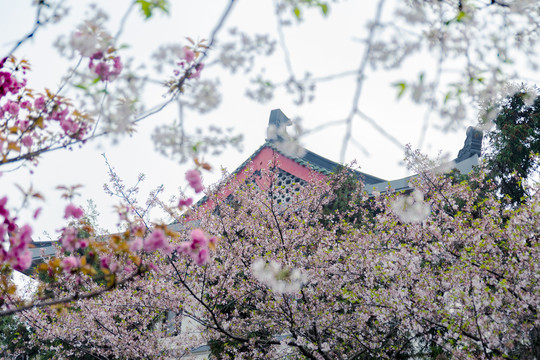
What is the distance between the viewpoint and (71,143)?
4.31 metres

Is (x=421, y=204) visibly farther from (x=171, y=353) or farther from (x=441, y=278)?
Answer: (x=171, y=353)

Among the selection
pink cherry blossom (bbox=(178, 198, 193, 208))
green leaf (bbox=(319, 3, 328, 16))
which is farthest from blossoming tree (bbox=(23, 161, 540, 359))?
green leaf (bbox=(319, 3, 328, 16))

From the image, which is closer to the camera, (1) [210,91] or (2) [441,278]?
(1) [210,91]

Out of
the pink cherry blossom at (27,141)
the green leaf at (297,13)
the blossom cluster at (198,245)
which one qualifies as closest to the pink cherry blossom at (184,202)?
the blossom cluster at (198,245)

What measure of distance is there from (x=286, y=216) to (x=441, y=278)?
12.8 ft

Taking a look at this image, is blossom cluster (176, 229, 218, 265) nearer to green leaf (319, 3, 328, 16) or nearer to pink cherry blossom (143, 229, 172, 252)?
pink cherry blossom (143, 229, 172, 252)

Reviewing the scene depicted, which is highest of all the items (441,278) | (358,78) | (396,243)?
(396,243)

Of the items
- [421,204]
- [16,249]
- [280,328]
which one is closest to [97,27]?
[16,249]

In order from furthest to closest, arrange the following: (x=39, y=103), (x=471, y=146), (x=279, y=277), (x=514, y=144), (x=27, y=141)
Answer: (x=471, y=146), (x=514, y=144), (x=279, y=277), (x=39, y=103), (x=27, y=141)

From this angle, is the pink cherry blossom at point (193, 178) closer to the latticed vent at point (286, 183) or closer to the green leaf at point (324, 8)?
the green leaf at point (324, 8)

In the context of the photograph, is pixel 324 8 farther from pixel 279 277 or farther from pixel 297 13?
pixel 279 277

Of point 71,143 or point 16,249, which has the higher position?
point 71,143

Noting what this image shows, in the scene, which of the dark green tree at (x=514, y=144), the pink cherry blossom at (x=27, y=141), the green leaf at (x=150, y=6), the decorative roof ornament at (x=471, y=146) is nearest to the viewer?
the green leaf at (x=150, y=6)

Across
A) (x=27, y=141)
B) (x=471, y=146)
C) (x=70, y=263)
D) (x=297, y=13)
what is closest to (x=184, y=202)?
(x=70, y=263)
